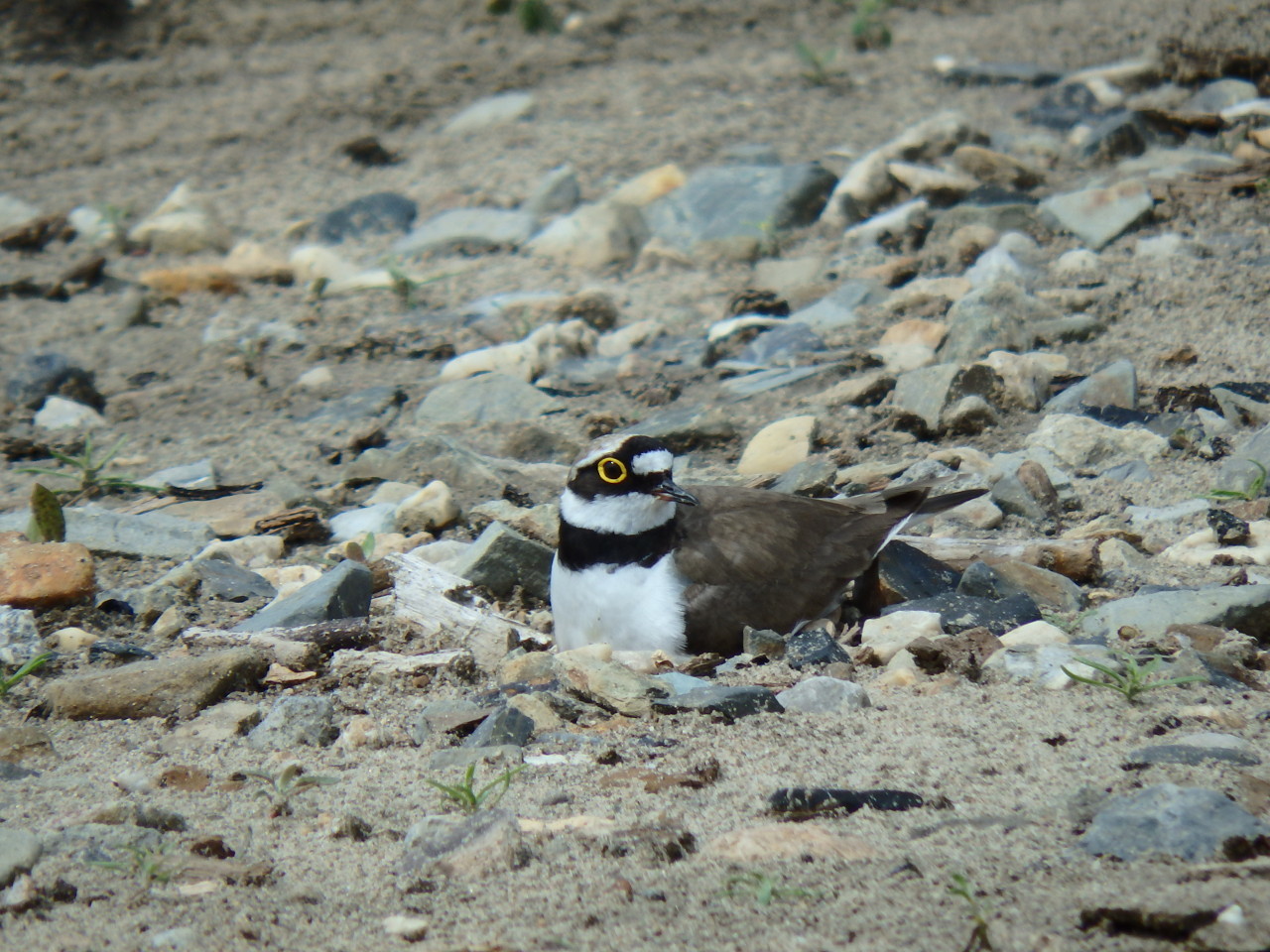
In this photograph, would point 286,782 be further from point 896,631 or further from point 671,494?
point 896,631

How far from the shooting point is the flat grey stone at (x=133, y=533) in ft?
19.1

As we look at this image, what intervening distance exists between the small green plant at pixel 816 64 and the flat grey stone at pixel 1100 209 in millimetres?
3245

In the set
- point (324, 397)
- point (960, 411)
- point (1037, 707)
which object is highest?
point (1037, 707)

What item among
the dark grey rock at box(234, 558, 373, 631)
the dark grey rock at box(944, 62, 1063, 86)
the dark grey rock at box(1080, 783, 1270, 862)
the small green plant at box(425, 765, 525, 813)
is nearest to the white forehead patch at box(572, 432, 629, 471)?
the dark grey rock at box(234, 558, 373, 631)

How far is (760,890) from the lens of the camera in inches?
107

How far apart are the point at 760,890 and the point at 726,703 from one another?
44.1 inches

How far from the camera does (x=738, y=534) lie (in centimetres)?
507

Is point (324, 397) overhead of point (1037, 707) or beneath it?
beneath

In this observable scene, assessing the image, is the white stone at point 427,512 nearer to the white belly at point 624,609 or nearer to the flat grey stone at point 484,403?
the flat grey stone at point 484,403

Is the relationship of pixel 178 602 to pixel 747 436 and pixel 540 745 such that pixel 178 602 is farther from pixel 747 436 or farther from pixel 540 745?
pixel 747 436

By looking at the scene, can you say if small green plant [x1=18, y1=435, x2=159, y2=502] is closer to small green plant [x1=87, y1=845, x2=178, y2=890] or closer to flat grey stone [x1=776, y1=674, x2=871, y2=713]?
small green plant [x1=87, y1=845, x2=178, y2=890]

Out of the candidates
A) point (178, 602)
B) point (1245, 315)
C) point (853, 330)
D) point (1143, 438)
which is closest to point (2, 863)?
point (178, 602)

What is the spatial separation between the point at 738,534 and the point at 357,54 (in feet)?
26.4

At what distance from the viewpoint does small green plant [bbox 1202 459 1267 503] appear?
198 inches
